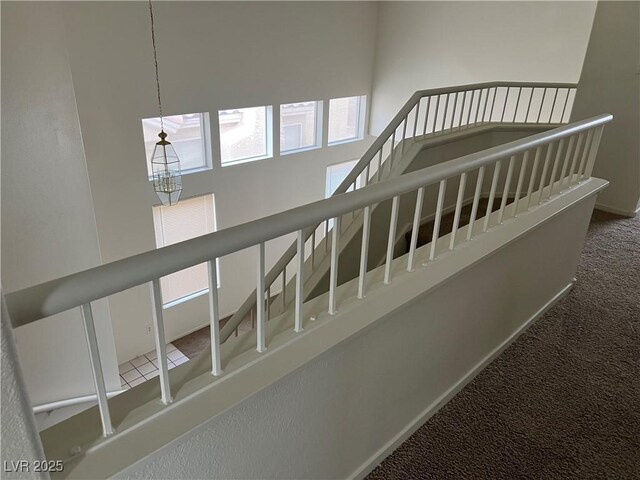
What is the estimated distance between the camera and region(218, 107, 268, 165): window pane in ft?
18.9

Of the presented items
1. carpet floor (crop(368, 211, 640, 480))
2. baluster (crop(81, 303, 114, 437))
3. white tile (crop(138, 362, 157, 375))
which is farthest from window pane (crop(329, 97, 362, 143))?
baluster (crop(81, 303, 114, 437))

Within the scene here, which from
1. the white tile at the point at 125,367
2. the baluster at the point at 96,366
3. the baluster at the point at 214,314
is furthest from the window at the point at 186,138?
the baluster at the point at 96,366

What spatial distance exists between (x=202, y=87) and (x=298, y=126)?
1.61m

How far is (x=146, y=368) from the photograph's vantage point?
19.3 feet

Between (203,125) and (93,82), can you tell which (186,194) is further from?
(93,82)

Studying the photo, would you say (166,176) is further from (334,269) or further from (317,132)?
(317,132)

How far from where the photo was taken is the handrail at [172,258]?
77cm

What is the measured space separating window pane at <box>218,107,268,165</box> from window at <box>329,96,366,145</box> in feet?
3.89

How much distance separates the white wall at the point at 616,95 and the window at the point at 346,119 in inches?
136

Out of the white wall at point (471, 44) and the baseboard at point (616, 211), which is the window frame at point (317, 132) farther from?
the baseboard at point (616, 211)

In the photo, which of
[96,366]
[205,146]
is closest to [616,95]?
[205,146]

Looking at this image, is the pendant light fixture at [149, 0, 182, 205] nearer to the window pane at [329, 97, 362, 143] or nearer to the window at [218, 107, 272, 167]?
the window at [218, 107, 272, 167]

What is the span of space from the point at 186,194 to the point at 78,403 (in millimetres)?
3314

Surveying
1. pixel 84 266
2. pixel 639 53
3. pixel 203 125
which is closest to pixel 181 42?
pixel 203 125
